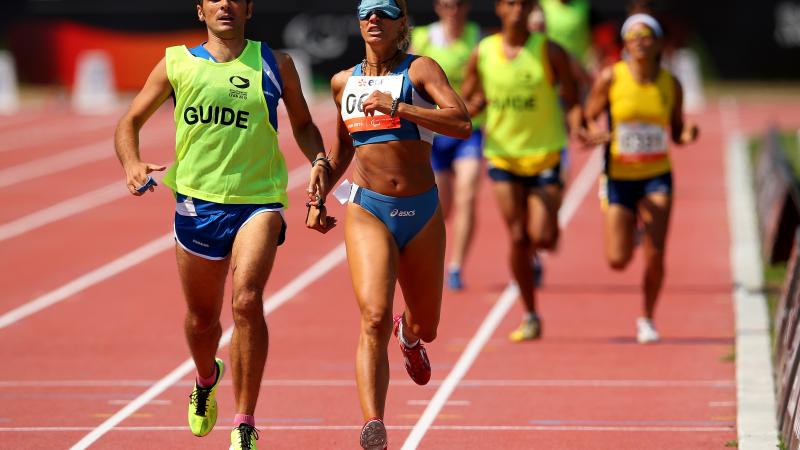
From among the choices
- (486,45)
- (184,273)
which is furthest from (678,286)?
(184,273)

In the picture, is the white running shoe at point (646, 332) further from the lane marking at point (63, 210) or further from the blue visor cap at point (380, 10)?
the lane marking at point (63, 210)

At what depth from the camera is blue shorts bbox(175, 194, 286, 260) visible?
27.6ft

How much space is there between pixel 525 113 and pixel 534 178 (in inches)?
19.8

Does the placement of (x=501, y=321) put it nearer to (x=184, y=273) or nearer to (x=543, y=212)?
(x=543, y=212)

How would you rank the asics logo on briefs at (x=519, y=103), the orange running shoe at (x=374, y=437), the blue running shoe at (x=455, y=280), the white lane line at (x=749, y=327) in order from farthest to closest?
the blue running shoe at (x=455, y=280)
the asics logo on briefs at (x=519, y=103)
the white lane line at (x=749, y=327)
the orange running shoe at (x=374, y=437)

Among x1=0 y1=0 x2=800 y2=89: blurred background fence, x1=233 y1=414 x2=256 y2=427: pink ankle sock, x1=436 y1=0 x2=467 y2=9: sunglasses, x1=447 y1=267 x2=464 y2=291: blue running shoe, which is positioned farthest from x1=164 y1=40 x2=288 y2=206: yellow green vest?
x1=0 y1=0 x2=800 y2=89: blurred background fence

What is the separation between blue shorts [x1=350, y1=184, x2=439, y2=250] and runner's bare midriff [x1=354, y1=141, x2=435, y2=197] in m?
0.03

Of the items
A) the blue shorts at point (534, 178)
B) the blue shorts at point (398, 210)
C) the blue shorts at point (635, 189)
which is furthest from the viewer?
the blue shorts at point (534, 178)

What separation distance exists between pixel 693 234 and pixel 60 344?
8.12m

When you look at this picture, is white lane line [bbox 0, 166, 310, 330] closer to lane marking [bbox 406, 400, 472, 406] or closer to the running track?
the running track

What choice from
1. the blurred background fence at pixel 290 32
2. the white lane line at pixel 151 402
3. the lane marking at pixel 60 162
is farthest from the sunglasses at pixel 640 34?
the blurred background fence at pixel 290 32

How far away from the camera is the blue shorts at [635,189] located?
12.1 m

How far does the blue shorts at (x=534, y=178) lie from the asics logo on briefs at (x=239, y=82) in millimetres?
4372

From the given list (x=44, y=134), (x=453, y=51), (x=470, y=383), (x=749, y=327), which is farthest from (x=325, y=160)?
(x=44, y=134)
